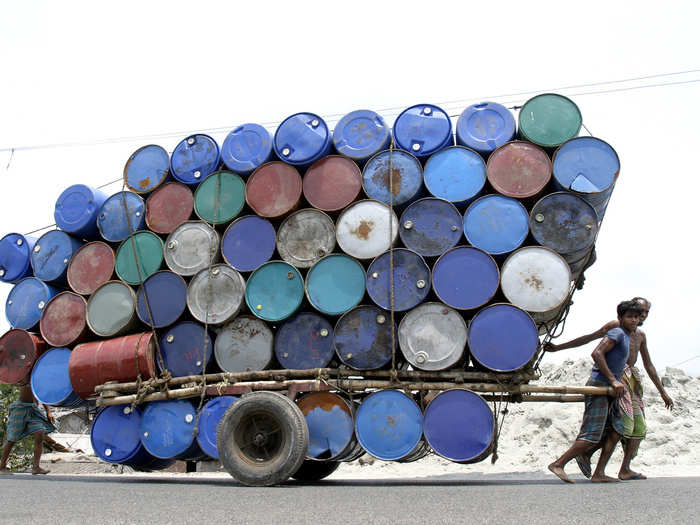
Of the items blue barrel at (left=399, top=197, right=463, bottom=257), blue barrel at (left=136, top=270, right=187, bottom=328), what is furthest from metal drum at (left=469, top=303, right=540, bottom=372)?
blue barrel at (left=136, top=270, right=187, bottom=328)

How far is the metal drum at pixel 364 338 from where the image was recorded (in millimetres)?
5371

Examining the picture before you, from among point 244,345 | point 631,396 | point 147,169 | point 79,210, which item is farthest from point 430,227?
point 79,210

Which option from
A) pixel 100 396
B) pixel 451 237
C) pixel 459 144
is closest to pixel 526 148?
pixel 459 144

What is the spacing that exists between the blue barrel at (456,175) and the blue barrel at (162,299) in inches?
99.9

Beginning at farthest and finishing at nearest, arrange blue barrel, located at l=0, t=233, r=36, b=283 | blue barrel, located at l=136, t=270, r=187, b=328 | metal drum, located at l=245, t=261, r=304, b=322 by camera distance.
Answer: blue barrel, located at l=0, t=233, r=36, b=283
blue barrel, located at l=136, t=270, r=187, b=328
metal drum, located at l=245, t=261, r=304, b=322

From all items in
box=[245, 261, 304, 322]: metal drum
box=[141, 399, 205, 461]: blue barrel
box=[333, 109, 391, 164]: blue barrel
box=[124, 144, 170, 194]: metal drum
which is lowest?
box=[141, 399, 205, 461]: blue barrel

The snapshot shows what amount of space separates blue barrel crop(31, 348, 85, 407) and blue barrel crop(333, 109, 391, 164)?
342 centimetres

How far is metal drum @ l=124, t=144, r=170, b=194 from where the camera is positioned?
21.5ft

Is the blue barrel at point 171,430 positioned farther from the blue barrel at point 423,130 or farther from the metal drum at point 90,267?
the blue barrel at point 423,130

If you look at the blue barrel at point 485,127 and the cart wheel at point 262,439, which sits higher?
the blue barrel at point 485,127

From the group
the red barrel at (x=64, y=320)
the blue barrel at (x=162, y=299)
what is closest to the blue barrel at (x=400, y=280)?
the blue barrel at (x=162, y=299)

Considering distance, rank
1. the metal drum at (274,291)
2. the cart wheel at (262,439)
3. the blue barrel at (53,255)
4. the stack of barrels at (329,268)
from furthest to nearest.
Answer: the blue barrel at (53,255) → the metal drum at (274,291) → the stack of barrels at (329,268) → the cart wheel at (262,439)

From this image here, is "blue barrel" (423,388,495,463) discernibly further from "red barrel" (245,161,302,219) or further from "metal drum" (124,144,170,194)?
"metal drum" (124,144,170,194)

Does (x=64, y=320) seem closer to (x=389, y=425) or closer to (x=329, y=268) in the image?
(x=329, y=268)
